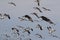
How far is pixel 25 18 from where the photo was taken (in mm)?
4719

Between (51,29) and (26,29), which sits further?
(26,29)

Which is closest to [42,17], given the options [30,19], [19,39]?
[30,19]

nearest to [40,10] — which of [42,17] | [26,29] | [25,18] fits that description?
[42,17]

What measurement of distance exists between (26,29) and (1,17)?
1.12 metres

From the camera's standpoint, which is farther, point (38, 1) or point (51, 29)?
point (51, 29)

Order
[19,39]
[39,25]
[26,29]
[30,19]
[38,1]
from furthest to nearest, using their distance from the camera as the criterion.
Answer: [19,39] → [26,29] → [39,25] → [30,19] → [38,1]

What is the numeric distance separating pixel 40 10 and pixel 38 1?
0.32m

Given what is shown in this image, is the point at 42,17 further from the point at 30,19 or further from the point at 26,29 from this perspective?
the point at 26,29

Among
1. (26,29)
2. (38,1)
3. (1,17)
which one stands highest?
(38,1)

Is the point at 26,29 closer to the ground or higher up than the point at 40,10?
closer to the ground

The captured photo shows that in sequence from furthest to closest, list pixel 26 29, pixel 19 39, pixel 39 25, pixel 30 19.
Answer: pixel 19 39
pixel 26 29
pixel 39 25
pixel 30 19

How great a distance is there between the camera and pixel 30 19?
488cm

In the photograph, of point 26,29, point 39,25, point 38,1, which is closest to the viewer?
point 38,1

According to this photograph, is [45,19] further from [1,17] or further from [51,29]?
[1,17]
